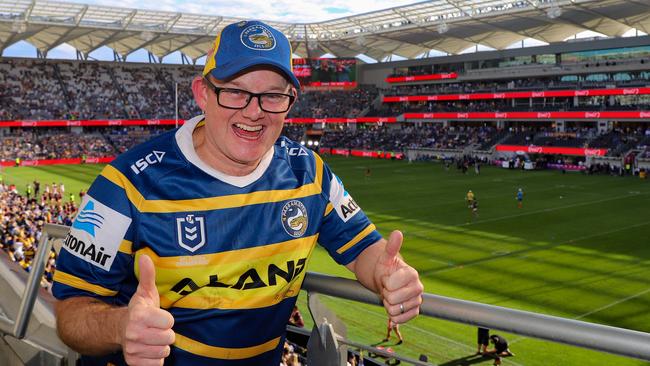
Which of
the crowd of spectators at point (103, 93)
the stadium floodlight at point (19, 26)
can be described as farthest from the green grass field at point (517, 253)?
the crowd of spectators at point (103, 93)

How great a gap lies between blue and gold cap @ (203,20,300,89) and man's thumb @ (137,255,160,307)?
0.93 m

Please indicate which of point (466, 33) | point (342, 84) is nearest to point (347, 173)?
point (466, 33)

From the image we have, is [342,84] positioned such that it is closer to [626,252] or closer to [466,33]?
[466,33]

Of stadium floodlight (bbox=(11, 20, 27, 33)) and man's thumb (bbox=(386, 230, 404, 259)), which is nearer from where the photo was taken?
man's thumb (bbox=(386, 230, 404, 259))

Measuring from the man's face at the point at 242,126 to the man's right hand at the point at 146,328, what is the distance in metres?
0.80

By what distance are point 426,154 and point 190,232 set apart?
62426mm

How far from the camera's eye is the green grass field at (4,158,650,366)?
1458cm

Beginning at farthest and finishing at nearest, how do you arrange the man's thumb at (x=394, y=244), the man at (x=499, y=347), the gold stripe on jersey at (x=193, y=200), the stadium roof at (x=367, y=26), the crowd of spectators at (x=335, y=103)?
the crowd of spectators at (x=335, y=103) < the stadium roof at (x=367, y=26) < the man at (x=499, y=347) < the man's thumb at (x=394, y=244) < the gold stripe on jersey at (x=193, y=200)

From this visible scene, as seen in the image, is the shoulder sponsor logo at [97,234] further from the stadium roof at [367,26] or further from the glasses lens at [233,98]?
the stadium roof at [367,26]

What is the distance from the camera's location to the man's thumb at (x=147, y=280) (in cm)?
184

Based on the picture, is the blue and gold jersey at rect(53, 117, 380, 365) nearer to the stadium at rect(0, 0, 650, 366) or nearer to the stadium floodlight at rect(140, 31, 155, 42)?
the stadium at rect(0, 0, 650, 366)

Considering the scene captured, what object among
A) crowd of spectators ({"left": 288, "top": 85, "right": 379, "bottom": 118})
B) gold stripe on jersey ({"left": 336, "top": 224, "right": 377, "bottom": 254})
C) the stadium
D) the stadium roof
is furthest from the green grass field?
crowd of spectators ({"left": 288, "top": 85, "right": 379, "bottom": 118})

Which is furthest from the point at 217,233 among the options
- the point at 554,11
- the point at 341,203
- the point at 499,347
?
the point at 554,11

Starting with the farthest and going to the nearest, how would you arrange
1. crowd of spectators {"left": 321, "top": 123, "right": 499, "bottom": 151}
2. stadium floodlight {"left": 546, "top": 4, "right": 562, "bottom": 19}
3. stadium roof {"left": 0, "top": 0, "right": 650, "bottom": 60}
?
crowd of spectators {"left": 321, "top": 123, "right": 499, "bottom": 151}
stadium roof {"left": 0, "top": 0, "right": 650, "bottom": 60}
stadium floodlight {"left": 546, "top": 4, "right": 562, "bottom": 19}
